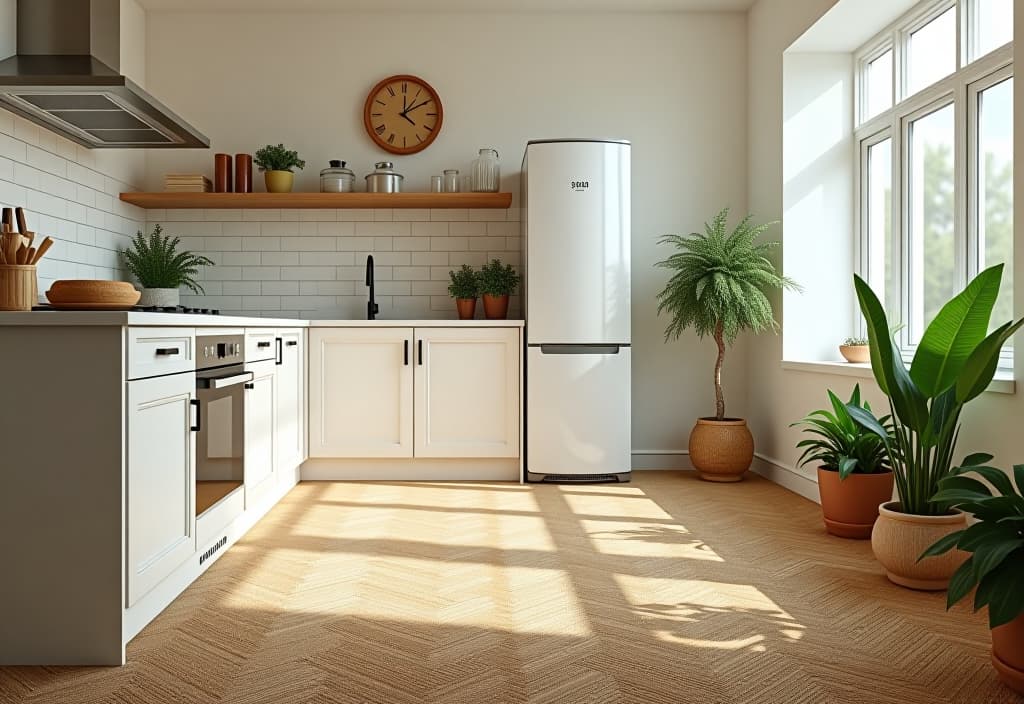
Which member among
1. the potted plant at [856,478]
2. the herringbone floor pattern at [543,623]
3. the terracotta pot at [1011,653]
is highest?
the potted plant at [856,478]

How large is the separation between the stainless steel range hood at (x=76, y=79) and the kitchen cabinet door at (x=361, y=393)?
1344 mm

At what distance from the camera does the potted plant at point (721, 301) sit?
466 cm

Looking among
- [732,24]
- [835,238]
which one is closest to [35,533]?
[835,238]

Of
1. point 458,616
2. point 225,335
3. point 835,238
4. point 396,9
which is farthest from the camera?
point 396,9

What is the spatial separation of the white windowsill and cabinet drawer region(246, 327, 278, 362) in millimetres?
2611

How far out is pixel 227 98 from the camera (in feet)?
17.4

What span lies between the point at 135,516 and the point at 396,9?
3916mm

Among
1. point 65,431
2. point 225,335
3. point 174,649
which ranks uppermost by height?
point 225,335

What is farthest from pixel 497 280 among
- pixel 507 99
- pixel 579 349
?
pixel 507 99

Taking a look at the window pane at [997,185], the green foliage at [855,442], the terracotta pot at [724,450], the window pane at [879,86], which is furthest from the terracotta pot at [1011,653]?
the window pane at [879,86]

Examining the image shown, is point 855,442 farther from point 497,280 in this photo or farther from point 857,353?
point 497,280

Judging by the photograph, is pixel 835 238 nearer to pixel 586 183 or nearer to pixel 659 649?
pixel 586 183

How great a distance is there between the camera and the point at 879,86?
4.55 metres

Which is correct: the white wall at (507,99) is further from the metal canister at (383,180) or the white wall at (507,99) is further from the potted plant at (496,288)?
the potted plant at (496,288)
